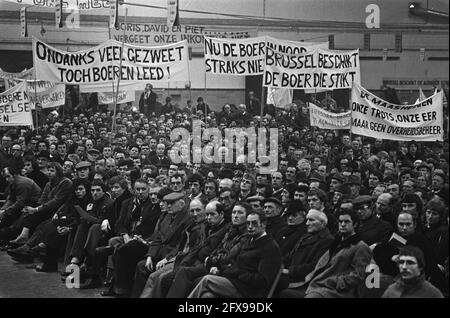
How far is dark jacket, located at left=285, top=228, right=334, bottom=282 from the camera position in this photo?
6.76m

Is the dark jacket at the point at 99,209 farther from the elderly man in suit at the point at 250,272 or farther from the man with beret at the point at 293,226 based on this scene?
the elderly man in suit at the point at 250,272

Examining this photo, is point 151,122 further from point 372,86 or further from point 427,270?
point 427,270

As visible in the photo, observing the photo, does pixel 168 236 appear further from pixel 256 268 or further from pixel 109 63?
pixel 109 63

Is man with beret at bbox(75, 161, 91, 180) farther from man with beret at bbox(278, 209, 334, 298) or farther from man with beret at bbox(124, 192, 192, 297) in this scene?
man with beret at bbox(278, 209, 334, 298)

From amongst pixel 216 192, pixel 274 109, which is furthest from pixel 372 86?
pixel 216 192

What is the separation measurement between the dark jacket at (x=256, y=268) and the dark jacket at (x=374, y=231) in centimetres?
98

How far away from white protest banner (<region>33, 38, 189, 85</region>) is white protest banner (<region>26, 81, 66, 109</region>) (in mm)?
6151

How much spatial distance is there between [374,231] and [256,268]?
1.38m

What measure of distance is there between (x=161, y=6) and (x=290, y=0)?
16.6 ft

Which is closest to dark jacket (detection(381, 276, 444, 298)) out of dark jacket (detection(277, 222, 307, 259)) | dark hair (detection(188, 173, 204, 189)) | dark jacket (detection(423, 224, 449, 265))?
dark jacket (detection(423, 224, 449, 265))

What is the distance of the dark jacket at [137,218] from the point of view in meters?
9.05

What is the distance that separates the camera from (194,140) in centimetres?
1611

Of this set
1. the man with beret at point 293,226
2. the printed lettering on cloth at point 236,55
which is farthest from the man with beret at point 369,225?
the printed lettering on cloth at point 236,55

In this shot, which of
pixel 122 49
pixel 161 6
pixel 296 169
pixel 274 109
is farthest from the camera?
pixel 161 6
